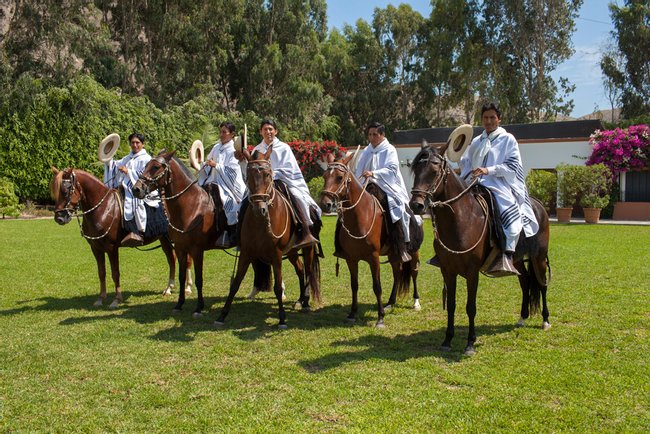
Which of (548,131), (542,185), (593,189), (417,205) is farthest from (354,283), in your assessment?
(548,131)

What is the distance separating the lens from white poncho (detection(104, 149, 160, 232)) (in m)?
8.34

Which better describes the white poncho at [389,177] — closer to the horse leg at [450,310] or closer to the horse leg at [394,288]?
the horse leg at [394,288]

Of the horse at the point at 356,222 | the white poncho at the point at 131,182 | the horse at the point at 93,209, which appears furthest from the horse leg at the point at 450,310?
the horse at the point at 93,209

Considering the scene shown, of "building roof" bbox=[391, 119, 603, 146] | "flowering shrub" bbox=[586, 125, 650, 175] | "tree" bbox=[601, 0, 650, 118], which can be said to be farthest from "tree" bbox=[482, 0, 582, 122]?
"flowering shrub" bbox=[586, 125, 650, 175]

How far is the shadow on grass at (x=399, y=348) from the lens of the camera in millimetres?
5414

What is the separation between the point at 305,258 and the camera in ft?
25.7

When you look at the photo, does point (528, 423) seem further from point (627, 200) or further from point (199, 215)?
point (627, 200)

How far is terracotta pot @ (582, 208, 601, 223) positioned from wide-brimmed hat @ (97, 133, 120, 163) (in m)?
20.1

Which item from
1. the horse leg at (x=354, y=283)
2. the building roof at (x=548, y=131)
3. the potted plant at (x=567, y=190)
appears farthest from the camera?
the building roof at (x=548, y=131)

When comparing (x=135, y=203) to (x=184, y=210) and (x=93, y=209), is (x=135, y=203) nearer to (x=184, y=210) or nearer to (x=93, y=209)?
(x=93, y=209)

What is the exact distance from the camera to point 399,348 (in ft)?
19.2

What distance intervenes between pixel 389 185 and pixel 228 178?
2462mm

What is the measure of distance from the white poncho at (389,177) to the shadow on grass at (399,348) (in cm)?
148

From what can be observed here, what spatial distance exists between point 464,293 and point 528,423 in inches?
194
